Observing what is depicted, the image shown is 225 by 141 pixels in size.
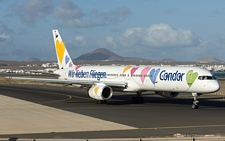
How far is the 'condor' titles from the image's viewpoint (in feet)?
151

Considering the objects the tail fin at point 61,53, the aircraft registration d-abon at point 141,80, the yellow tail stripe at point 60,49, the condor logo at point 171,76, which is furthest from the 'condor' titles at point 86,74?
the condor logo at point 171,76

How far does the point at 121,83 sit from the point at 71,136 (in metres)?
21.6

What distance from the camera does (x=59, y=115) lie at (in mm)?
30984

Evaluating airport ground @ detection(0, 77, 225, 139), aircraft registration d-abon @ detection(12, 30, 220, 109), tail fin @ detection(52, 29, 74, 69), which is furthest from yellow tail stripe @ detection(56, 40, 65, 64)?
airport ground @ detection(0, 77, 225, 139)

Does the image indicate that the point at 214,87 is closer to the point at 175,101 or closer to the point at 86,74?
the point at 175,101

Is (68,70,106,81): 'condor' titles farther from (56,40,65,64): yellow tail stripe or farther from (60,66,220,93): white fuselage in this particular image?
(56,40,65,64): yellow tail stripe

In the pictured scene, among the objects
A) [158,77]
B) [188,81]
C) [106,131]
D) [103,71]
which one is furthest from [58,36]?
[106,131]

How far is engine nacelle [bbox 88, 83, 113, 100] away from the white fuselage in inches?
73.6

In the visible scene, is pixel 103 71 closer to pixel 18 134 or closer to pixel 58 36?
pixel 58 36

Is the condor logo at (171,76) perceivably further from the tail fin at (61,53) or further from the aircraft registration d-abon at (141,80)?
the tail fin at (61,53)

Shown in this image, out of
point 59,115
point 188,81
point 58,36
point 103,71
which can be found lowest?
point 59,115

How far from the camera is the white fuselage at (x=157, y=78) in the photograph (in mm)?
36344

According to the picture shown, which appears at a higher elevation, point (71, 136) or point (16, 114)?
point (16, 114)

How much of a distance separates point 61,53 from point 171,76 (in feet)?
56.4
